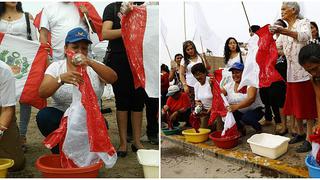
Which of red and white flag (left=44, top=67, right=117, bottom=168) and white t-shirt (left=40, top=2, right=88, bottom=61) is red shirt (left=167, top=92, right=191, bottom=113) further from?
red and white flag (left=44, top=67, right=117, bottom=168)

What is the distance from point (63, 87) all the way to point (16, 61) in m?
0.98

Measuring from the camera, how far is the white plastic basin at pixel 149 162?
2.76 m

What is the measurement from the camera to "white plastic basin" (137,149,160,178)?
9.05ft

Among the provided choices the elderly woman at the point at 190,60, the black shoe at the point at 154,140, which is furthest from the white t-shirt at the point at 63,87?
the elderly woman at the point at 190,60

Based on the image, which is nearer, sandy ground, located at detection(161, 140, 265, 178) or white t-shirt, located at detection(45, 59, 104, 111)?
white t-shirt, located at detection(45, 59, 104, 111)

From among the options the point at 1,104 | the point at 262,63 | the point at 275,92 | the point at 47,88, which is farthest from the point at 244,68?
the point at 1,104

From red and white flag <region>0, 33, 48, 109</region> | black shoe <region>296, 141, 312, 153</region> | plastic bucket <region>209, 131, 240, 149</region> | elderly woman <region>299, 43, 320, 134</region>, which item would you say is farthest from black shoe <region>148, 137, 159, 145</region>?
elderly woman <region>299, 43, 320, 134</region>

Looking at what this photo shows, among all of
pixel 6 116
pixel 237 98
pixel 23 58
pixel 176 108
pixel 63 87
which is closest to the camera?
pixel 6 116

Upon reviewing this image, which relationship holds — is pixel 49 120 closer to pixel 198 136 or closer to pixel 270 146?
pixel 198 136

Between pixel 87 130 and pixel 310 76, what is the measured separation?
6.94 feet

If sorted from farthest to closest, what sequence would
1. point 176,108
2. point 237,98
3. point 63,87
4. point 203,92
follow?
point 176,108 < point 203,92 < point 237,98 < point 63,87

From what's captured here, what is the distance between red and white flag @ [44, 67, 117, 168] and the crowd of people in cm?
168

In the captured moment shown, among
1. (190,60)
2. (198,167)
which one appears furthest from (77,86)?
(190,60)

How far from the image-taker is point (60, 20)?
3.40 metres
